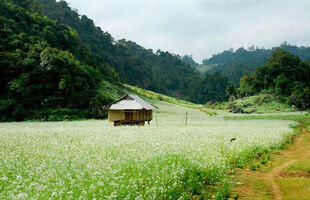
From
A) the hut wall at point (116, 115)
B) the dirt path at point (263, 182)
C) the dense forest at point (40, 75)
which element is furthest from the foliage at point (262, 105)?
the dirt path at point (263, 182)

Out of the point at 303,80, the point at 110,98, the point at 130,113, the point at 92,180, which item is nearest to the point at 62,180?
the point at 92,180

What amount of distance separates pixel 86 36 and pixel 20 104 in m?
112

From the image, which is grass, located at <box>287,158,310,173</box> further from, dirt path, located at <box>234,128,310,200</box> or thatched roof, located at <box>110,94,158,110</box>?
thatched roof, located at <box>110,94,158,110</box>

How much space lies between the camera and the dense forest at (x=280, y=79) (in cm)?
8519

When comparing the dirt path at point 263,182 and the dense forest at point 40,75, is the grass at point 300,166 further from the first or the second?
the dense forest at point 40,75

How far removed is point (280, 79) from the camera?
290ft

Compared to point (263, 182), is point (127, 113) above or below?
above

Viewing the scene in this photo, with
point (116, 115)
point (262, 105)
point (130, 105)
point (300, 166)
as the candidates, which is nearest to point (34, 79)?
point (116, 115)

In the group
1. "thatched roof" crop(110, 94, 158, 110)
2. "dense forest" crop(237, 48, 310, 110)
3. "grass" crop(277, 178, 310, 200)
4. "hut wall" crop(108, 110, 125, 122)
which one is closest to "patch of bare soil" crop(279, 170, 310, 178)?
"grass" crop(277, 178, 310, 200)

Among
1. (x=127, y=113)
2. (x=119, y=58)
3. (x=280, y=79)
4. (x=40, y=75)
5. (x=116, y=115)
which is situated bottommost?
(x=116, y=115)

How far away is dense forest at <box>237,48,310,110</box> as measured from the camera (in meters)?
85.2

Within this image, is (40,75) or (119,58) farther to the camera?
(119,58)

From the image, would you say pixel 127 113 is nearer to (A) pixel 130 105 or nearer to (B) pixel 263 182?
(A) pixel 130 105

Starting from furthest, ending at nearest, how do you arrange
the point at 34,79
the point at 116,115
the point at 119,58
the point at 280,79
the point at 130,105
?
the point at 119,58
the point at 280,79
the point at 34,79
the point at 116,115
the point at 130,105
